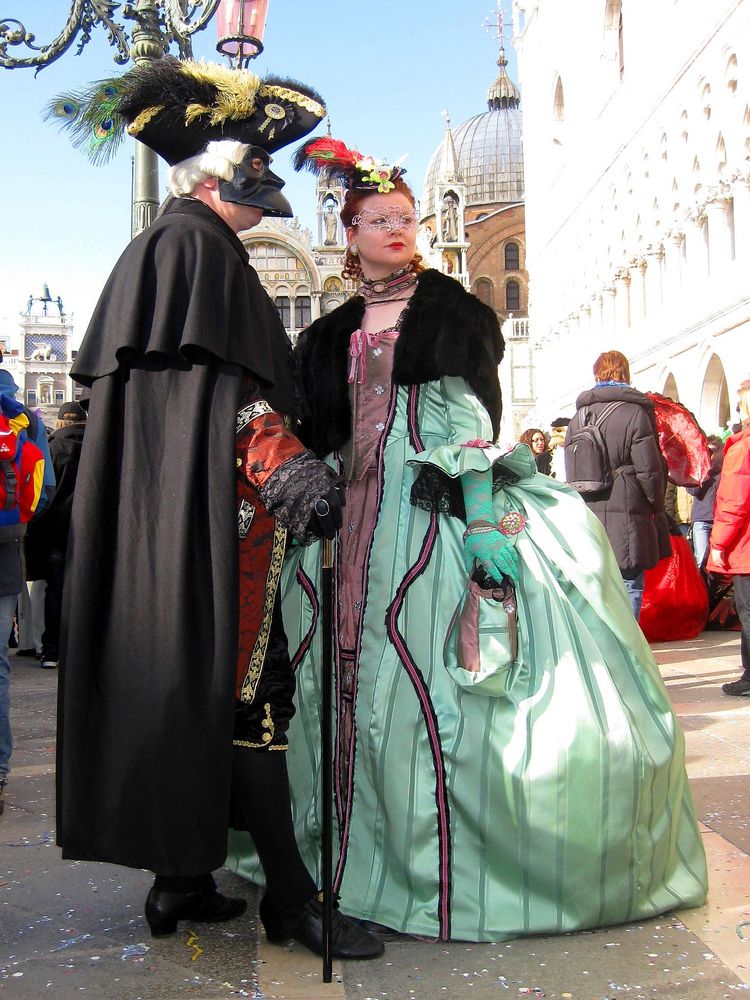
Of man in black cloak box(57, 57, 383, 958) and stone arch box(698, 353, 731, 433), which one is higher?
stone arch box(698, 353, 731, 433)

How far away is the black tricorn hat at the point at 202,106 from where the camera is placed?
245 cm

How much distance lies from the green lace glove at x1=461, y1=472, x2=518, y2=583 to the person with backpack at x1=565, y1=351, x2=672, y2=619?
3.49 metres

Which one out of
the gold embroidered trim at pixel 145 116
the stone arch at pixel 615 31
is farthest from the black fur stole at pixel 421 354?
the stone arch at pixel 615 31

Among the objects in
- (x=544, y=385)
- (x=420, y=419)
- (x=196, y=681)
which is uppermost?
(x=544, y=385)

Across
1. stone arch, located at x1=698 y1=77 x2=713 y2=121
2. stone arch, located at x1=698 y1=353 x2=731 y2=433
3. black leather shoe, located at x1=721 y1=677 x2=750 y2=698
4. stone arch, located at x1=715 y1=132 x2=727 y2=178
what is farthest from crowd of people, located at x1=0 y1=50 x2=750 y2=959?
stone arch, located at x1=698 y1=353 x2=731 y2=433

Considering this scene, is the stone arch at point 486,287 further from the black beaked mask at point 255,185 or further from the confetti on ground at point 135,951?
the confetti on ground at point 135,951

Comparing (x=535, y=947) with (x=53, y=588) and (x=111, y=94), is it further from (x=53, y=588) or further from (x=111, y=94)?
(x=53, y=588)

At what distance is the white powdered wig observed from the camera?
2475 millimetres

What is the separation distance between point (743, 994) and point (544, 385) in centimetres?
2942

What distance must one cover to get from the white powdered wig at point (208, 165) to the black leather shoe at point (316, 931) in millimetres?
1703

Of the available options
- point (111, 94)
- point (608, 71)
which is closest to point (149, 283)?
point (111, 94)

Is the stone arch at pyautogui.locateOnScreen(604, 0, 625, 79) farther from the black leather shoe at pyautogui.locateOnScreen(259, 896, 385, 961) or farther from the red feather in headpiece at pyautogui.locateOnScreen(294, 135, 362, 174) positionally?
the black leather shoe at pyautogui.locateOnScreen(259, 896, 385, 961)

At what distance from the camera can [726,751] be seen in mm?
4312

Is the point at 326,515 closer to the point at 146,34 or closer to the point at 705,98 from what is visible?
the point at 146,34
